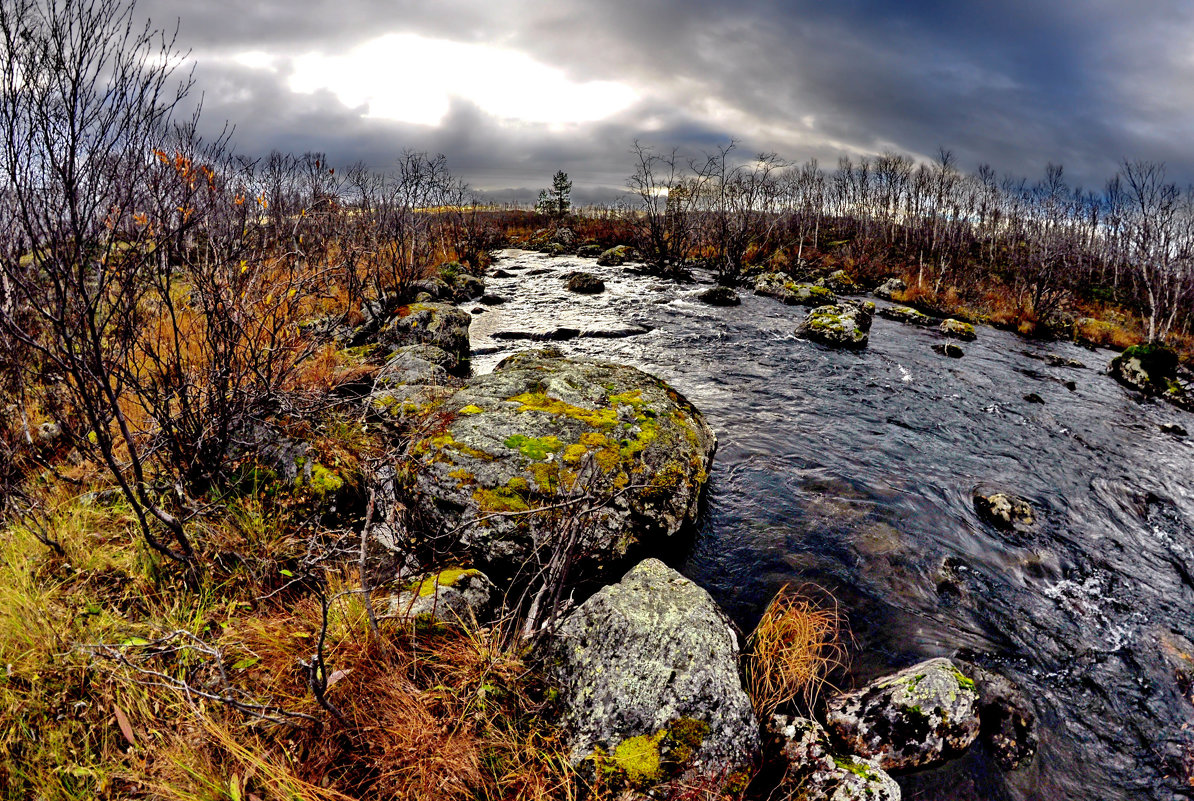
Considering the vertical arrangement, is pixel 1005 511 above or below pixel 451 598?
below

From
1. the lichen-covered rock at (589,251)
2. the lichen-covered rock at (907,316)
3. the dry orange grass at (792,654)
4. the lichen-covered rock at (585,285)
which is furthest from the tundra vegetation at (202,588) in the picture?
the lichen-covered rock at (589,251)

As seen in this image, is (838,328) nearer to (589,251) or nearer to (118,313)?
(118,313)

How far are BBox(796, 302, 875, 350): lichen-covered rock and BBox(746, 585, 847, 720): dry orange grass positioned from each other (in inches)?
425

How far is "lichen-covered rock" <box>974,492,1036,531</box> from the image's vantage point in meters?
5.67

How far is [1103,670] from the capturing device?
390 centimetres

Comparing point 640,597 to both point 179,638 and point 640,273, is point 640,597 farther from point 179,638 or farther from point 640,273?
point 640,273

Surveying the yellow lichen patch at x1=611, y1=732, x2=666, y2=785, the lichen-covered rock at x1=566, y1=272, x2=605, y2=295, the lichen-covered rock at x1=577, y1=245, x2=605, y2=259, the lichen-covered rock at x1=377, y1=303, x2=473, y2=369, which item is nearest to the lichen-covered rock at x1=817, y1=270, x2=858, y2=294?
the lichen-covered rock at x1=566, y1=272, x2=605, y2=295

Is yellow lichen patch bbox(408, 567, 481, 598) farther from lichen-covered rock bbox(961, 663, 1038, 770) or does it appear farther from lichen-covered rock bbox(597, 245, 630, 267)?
lichen-covered rock bbox(597, 245, 630, 267)

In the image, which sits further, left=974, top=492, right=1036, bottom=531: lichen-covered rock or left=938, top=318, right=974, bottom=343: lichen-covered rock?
left=938, top=318, right=974, bottom=343: lichen-covered rock

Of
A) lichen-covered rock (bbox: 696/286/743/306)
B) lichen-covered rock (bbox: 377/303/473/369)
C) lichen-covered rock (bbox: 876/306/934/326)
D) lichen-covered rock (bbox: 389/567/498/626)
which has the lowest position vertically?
lichen-covered rock (bbox: 389/567/498/626)

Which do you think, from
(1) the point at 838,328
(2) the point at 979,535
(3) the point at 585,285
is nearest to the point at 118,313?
Answer: (2) the point at 979,535

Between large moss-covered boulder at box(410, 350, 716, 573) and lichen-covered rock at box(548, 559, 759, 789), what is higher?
large moss-covered boulder at box(410, 350, 716, 573)

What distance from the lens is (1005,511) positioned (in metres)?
5.76

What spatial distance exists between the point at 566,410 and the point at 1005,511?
5.56 metres
